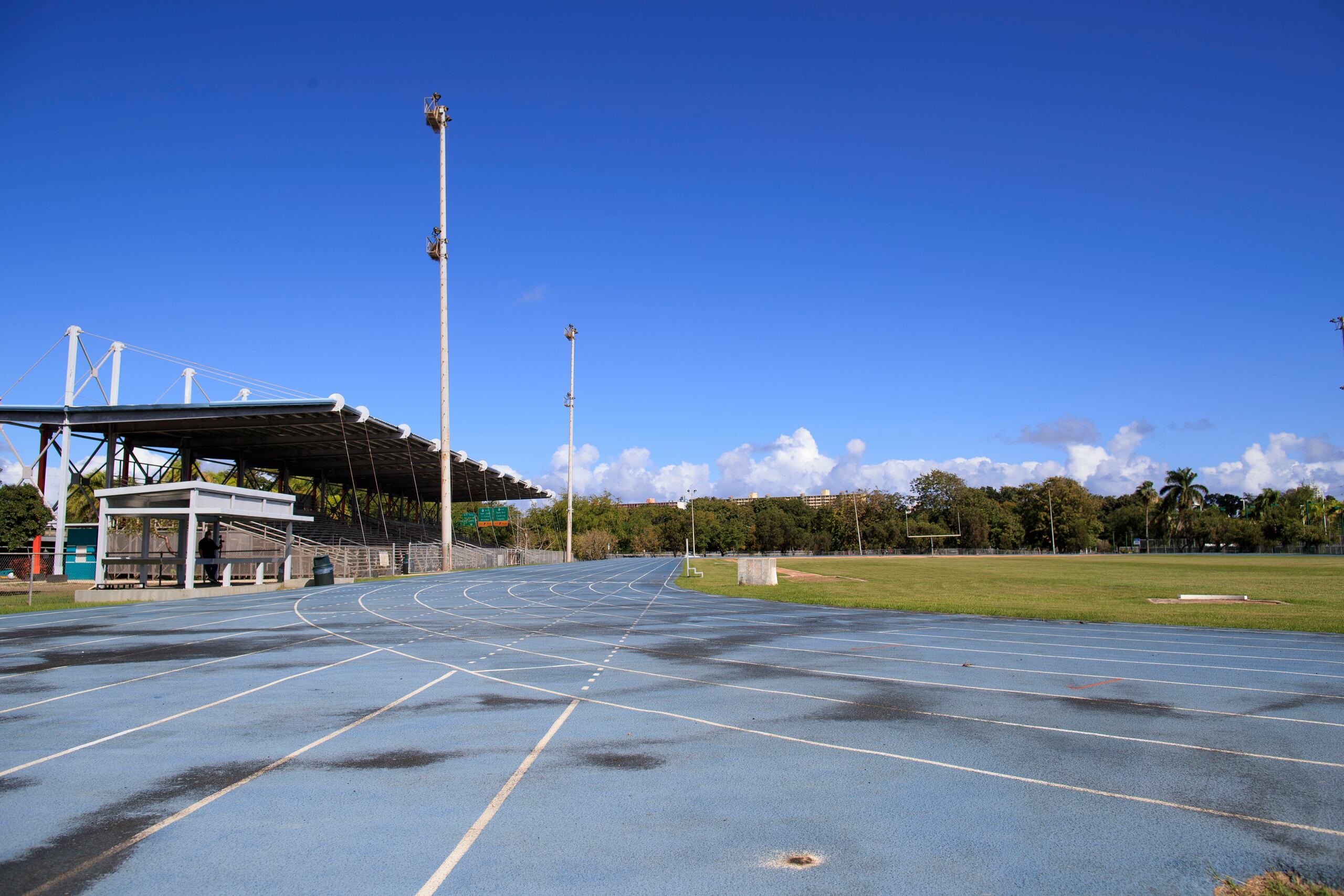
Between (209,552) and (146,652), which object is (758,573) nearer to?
(209,552)

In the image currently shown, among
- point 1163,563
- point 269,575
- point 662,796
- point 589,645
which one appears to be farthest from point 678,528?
point 662,796

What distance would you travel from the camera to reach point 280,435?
163 ft

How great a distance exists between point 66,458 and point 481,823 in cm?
4813

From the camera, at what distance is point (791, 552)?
13938 cm

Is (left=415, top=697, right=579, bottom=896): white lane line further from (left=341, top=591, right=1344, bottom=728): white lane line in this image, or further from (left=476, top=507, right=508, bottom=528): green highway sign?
(left=476, top=507, right=508, bottom=528): green highway sign

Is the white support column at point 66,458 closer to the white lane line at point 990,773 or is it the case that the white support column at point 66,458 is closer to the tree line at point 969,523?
the white lane line at point 990,773

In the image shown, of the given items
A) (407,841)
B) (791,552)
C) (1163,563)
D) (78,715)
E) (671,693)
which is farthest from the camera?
(791,552)

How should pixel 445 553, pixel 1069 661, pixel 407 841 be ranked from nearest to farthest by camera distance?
pixel 407 841 < pixel 1069 661 < pixel 445 553

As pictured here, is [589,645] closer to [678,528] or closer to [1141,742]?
[1141,742]

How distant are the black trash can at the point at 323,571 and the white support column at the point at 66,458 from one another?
16119 mm

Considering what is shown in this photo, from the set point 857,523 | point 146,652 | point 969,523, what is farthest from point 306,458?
point 969,523

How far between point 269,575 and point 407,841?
3593cm

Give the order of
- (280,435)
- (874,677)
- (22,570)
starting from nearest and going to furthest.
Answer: (874,677) < (22,570) < (280,435)

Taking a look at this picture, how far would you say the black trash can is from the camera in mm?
34125
